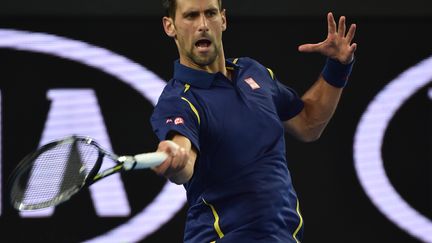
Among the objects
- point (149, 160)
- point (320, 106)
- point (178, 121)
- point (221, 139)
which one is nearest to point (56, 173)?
point (149, 160)

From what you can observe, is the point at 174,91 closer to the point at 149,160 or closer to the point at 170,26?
the point at 170,26

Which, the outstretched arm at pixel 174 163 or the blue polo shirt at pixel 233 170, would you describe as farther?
the blue polo shirt at pixel 233 170

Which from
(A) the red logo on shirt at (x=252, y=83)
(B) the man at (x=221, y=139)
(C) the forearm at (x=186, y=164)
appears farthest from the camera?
(A) the red logo on shirt at (x=252, y=83)

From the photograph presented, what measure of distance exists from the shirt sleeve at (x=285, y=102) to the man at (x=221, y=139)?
96 mm

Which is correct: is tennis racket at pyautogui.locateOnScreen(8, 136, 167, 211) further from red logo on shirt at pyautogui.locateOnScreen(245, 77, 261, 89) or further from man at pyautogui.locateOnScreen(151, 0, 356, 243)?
red logo on shirt at pyautogui.locateOnScreen(245, 77, 261, 89)

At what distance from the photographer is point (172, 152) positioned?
3.53 meters

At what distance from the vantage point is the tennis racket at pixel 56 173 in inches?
138

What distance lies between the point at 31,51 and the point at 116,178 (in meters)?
0.82

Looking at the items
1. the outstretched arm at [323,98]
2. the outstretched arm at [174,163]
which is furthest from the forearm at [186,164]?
the outstretched arm at [323,98]

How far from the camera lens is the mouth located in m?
4.17

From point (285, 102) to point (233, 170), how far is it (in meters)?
0.52

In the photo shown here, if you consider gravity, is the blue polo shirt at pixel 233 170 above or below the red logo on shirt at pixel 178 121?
below

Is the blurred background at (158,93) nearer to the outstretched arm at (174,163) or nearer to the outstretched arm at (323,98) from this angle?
the outstretched arm at (323,98)

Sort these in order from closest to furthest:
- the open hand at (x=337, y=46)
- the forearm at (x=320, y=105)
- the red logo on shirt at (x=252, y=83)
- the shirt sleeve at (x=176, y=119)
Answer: the shirt sleeve at (x=176, y=119) < the red logo on shirt at (x=252, y=83) < the open hand at (x=337, y=46) < the forearm at (x=320, y=105)
